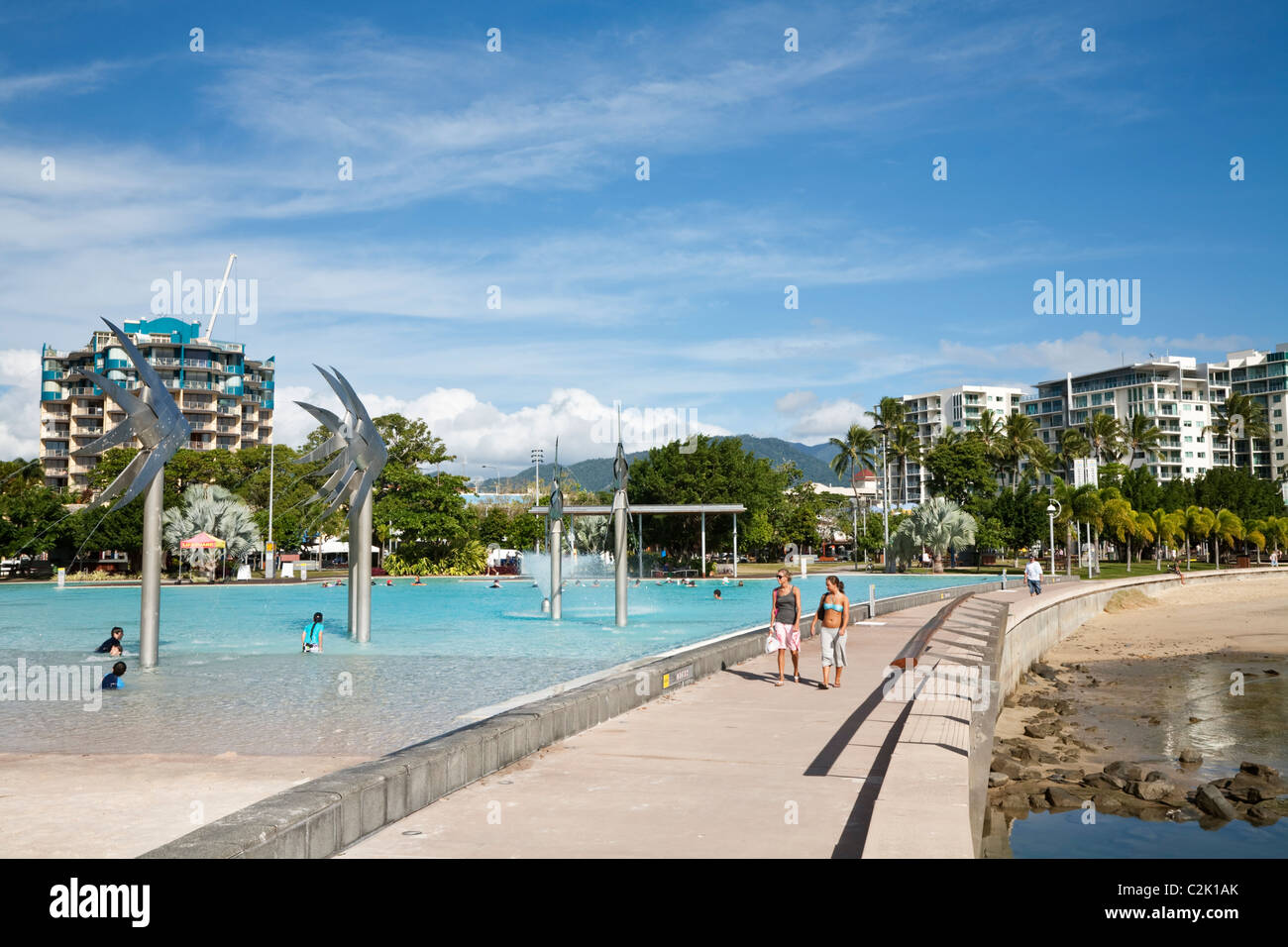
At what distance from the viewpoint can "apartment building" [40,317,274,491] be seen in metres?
115

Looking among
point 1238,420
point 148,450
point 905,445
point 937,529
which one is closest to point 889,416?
point 905,445

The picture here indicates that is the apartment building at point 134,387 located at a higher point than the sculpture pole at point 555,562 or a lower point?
→ higher

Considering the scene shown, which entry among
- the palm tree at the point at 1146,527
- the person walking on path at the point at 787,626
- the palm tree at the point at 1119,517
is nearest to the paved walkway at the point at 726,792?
the person walking on path at the point at 787,626

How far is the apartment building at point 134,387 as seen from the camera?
115 metres

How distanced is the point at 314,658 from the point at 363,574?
123 inches

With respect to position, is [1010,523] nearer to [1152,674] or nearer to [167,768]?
[1152,674]

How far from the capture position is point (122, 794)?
815 centimetres

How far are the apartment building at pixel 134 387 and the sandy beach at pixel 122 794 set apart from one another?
114121mm

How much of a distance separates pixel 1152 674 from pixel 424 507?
45698 millimetres

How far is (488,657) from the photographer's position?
838 inches

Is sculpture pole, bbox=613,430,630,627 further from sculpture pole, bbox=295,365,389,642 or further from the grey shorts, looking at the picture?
the grey shorts

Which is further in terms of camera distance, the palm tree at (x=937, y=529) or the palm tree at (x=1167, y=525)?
the palm tree at (x=1167, y=525)

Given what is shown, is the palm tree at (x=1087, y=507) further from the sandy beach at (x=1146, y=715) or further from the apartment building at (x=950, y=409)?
the apartment building at (x=950, y=409)

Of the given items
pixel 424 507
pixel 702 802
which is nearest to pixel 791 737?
pixel 702 802
